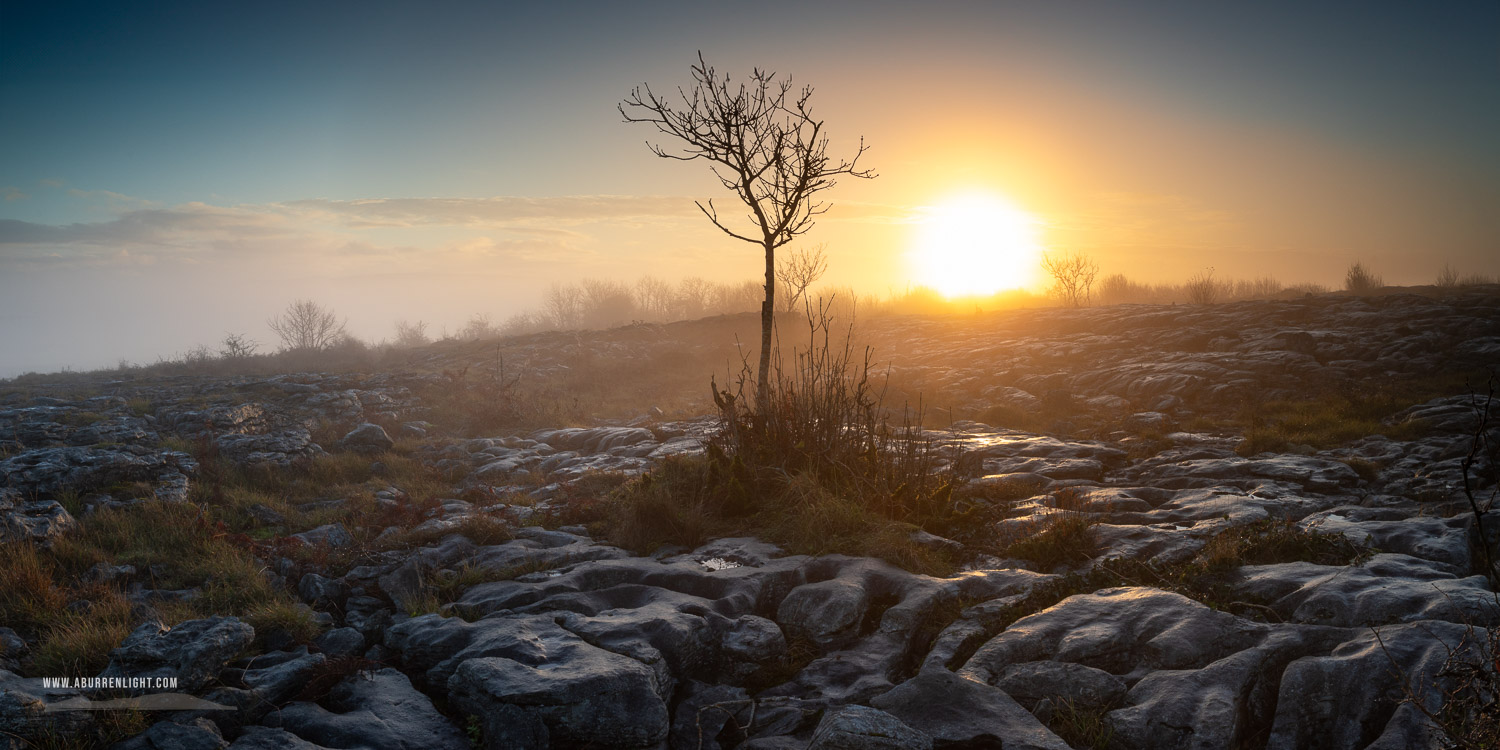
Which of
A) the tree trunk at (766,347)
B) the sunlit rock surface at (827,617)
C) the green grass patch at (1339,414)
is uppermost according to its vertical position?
the tree trunk at (766,347)

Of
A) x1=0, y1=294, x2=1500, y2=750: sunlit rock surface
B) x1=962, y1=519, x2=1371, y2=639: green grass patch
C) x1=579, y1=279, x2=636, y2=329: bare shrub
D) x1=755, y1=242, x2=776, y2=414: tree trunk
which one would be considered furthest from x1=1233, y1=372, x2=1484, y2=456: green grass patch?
x1=579, y1=279, x2=636, y2=329: bare shrub

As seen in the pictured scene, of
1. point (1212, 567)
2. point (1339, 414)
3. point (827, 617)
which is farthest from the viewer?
point (1339, 414)

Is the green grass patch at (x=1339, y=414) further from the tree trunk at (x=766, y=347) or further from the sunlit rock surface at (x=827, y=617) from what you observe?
the tree trunk at (x=766, y=347)

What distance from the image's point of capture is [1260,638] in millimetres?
4281

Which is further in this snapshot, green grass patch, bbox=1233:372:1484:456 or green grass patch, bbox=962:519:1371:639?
green grass patch, bbox=1233:372:1484:456

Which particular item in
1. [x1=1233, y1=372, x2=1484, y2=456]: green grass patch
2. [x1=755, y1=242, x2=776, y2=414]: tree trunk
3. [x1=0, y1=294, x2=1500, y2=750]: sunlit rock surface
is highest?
[x1=755, y1=242, x2=776, y2=414]: tree trunk

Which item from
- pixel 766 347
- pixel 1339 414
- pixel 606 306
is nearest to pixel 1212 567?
pixel 766 347

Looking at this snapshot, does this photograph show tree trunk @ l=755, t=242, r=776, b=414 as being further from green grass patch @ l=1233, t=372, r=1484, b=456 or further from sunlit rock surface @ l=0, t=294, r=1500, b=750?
green grass patch @ l=1233, t=372, r=1484, b=456

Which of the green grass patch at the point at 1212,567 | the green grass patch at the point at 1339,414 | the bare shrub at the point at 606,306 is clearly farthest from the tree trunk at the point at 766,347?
the bare shrub at the point at 606,306

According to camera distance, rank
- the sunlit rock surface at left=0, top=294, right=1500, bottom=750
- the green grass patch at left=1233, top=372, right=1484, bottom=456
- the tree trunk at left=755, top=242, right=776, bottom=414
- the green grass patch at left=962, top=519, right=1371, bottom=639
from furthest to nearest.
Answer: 1. the green grass patch at left=1233, top=372, right=1484, bottom=456
2. the tree trunk at left=755, top=242, right=776, bottom=414
3. the green grass patch at left=962, top=519, right=1371, bottom=639
4. the sunlit rock surface at left=0, top=294, right=1500, bottom=750

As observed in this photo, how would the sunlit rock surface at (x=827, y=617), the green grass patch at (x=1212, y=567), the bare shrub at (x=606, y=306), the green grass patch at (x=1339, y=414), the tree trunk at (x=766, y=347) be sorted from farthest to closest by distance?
1. the bare shrub at (x=606, y=306)
2. the green grass patch at (x=1339, y=414)
3. the tree trunk at (x=766, y=347)
4. the green grass patch at (x=1212, y=567)
5. the sunlit rock surface at (x=827, y=617)

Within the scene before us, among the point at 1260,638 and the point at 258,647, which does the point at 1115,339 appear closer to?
the point at 1260,638

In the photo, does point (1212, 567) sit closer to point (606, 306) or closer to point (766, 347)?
point (766, 347)

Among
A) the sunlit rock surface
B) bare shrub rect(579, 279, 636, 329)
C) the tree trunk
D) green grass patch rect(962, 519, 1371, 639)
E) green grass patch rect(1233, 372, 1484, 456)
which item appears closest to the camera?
the sunlit rock surface
